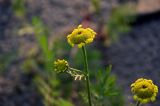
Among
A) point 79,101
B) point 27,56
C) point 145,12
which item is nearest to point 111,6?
point 145,12

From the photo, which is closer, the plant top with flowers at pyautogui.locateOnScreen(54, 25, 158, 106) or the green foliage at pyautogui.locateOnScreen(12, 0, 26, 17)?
the plant top with flowers at pyautogui.locateOnScreen(54, 25, 158, 106)

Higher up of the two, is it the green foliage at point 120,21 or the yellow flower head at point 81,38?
the green foliage at point 120,21

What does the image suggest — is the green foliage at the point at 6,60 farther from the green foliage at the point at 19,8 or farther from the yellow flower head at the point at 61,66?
the yellow flower head at the point at 61,66

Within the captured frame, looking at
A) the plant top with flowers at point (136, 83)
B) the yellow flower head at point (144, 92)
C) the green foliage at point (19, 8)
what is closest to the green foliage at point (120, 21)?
the green foliage at point (19, 8)

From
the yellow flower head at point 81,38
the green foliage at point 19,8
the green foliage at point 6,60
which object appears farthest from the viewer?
Answer: the green foliage at point 19,8

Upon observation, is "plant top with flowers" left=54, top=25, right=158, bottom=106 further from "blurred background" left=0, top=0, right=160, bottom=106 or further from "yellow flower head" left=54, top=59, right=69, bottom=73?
"blurred background" left=0, top=0, right=160, bottom=106

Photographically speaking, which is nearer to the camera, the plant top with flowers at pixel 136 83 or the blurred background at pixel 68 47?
the plant top with flowers at pixel 136 83

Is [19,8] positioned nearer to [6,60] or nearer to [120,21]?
[6,60]

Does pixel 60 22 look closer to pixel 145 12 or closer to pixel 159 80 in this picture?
pixel 145 12

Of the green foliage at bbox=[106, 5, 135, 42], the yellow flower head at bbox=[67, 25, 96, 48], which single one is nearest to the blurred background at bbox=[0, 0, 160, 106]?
the green foliage at bbox=[106, 5, 135, 42]
